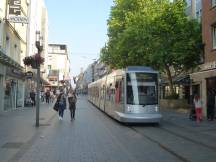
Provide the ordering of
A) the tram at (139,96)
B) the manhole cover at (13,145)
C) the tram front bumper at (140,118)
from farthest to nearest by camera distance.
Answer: the tram at (139,96)
the tram front bumper at (140,118)
the manhole cover at (13,145)

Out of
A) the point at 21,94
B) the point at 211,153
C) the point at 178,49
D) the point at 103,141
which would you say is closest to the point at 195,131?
the point at 103,141

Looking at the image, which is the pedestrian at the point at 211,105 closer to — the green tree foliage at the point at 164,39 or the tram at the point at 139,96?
the tram at the point at 139,96

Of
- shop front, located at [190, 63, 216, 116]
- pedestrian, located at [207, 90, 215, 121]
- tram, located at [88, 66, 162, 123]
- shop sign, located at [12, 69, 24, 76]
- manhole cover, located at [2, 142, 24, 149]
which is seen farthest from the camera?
shop sign, located at [12, 69, 24, 76]

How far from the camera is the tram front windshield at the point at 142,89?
23.0m

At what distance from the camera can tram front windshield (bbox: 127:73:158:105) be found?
22953 millimetres

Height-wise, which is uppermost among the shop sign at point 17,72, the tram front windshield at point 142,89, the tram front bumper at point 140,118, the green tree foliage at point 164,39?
the green tree foliage at point 164,39

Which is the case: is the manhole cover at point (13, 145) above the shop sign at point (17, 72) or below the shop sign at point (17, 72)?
below

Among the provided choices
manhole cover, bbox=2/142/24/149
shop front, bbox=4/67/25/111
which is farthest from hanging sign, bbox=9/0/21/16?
manhole cover, bbox=2/142/24/149

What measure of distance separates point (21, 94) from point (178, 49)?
15.6 meters

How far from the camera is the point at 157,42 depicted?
126ft

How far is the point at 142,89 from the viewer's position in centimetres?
2323

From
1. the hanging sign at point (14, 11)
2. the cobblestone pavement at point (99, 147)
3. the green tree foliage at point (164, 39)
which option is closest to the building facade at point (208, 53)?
the green tree foliage at point (164, 39)

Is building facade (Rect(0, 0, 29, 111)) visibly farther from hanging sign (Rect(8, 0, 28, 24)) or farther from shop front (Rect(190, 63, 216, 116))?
shop front (Rect(190, 63, 216, 116))

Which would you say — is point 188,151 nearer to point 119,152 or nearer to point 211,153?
point 211,153
